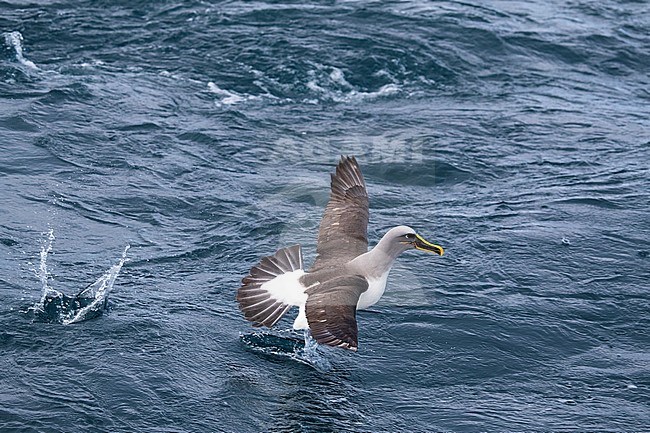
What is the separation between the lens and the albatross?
9.00 m

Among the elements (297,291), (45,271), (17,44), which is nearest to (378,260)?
(297,291)

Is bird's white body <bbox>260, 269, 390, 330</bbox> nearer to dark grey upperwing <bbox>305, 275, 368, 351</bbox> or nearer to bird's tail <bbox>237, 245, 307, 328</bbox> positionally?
bird's tail <bbox>237, 245, 307, 328</bbox>

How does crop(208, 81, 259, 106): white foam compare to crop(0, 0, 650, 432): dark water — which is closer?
crop(0, 0, 650, 432): dark water

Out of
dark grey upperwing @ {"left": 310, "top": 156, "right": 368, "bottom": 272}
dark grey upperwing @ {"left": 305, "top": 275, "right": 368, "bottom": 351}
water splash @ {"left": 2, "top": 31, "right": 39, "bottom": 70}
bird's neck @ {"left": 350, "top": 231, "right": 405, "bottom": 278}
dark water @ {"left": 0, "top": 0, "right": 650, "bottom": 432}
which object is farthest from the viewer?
water splash @ {"left": 2, "top": 31, "right": 39, "bottom": 70}

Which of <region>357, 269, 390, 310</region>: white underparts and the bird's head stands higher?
the bird's head

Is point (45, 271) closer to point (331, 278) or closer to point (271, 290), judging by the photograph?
point (271, 290)

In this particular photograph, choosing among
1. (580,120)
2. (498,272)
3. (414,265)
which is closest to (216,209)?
(414,265)

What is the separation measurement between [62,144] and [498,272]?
625cm

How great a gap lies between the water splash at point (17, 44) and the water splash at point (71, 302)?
708 cm

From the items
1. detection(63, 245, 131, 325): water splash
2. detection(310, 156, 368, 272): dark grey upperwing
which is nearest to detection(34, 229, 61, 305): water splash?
detection(63, 245, 131, 325): water splash

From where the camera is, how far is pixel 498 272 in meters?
11.9

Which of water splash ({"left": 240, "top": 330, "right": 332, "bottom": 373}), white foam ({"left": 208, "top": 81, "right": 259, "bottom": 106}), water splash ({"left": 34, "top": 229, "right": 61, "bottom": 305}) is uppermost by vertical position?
water splash ({"left": 34, "top": 229, "right": 61, "bottom": 305})

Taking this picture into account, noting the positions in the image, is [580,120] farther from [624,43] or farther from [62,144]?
[62,144]

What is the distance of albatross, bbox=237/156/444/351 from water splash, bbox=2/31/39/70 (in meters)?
7.97
